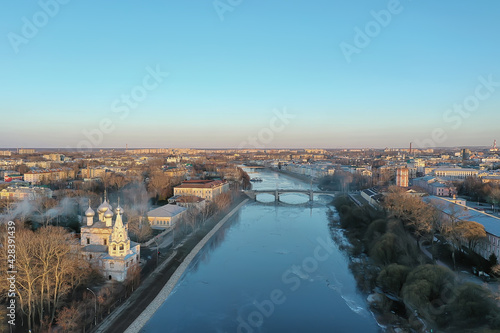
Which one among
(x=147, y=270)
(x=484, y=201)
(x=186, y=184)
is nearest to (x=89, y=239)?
(x=147, y=270)

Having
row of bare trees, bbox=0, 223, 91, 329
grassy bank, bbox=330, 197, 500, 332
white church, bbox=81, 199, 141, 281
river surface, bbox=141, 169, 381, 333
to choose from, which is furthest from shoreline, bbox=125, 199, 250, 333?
grassy bank, bbox=330, 197, 500, 332

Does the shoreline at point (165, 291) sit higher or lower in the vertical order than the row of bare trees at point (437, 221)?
lower

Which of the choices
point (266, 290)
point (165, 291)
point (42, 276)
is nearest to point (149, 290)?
point (165, 291)

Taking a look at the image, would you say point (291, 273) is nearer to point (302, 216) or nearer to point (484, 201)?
point (302, 216)

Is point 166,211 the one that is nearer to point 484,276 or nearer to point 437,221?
point 437,221

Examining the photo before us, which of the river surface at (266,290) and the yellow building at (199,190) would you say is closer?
the river surface at (266,290)

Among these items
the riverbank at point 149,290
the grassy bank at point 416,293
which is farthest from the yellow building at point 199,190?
the grassy bank at point 416,293
